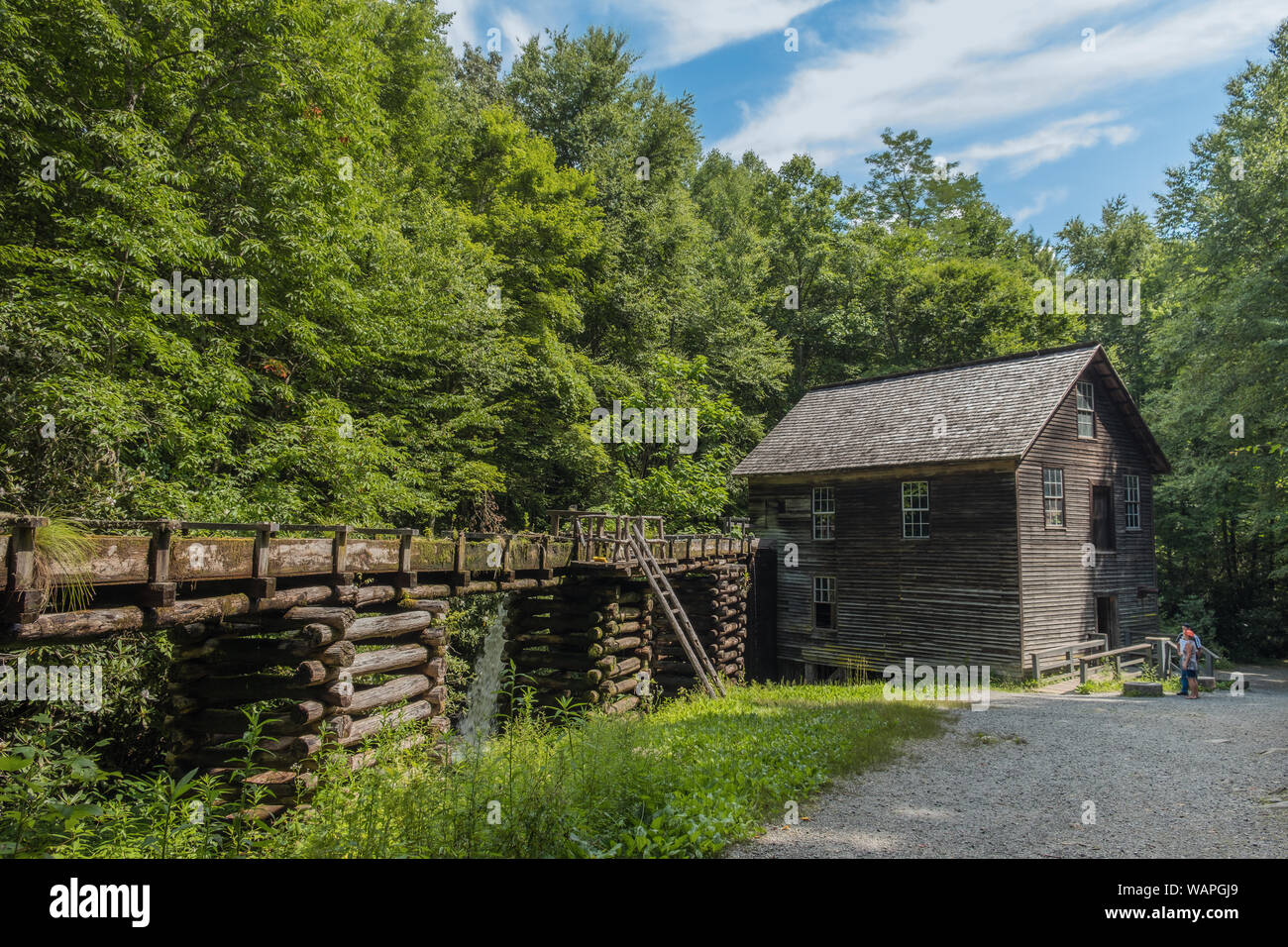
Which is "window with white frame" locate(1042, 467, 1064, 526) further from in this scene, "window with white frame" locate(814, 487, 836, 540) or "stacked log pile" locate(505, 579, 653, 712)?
"stacked log pile" locate(505, 579, 653, 712)

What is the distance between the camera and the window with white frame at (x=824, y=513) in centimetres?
2445

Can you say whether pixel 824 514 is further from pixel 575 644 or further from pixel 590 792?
pixel 590 792

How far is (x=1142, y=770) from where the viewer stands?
9719 millimetres

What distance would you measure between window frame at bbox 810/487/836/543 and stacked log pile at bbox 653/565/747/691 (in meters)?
3.46

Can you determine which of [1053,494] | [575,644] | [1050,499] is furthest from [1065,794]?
[1053,494]

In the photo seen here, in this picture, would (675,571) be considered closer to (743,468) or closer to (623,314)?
(743,468)

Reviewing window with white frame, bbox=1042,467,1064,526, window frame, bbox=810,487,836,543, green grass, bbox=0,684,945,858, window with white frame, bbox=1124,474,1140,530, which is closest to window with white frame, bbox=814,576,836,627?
window frame, bbox=810,487,836,543

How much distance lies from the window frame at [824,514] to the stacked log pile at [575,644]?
11602 millimetres

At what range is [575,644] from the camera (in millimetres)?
14344

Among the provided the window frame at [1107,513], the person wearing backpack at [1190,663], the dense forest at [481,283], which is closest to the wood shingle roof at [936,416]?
the window frame at [1107,513]

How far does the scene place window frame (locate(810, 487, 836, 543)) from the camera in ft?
80.1

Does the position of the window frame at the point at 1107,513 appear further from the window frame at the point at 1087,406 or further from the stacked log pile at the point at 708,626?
the stacked log pile at the point at 708,626

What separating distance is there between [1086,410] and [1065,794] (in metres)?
17.9

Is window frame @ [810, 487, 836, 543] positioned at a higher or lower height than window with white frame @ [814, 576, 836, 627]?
higher
